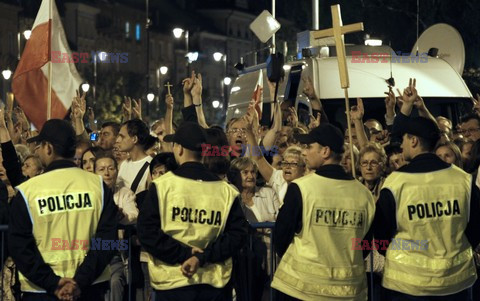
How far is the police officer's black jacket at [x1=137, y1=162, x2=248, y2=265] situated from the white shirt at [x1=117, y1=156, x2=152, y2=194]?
3080mm

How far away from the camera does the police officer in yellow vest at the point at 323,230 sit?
28.4 feet

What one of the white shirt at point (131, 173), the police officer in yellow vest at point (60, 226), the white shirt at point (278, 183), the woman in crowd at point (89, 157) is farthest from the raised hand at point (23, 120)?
the police officer in yellow vest at point (60, 226)

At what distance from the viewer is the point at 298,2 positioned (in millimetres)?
48094

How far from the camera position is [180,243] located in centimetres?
862

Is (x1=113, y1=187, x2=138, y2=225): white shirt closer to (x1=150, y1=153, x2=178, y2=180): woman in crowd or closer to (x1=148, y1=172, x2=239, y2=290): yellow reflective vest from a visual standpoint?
(x1=150, y1=153, x2=178, y2=180): woman in crowd

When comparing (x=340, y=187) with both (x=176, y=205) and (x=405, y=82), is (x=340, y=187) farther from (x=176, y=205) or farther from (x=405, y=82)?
(x=405, y=82)

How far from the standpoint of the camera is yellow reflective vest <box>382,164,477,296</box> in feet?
28.9

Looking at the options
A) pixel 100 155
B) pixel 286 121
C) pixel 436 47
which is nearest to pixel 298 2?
pixel 436 47

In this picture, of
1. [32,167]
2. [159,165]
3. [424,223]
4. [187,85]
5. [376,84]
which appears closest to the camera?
[424,223]

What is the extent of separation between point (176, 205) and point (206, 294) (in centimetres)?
66

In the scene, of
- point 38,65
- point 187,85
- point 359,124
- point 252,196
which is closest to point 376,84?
point 359,124

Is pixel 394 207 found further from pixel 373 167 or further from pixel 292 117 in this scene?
pixel 292 117

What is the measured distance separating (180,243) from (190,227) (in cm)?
13

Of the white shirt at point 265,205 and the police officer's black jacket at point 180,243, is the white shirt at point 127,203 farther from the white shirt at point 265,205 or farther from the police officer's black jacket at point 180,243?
the police officer's black jacket at point 180,243
